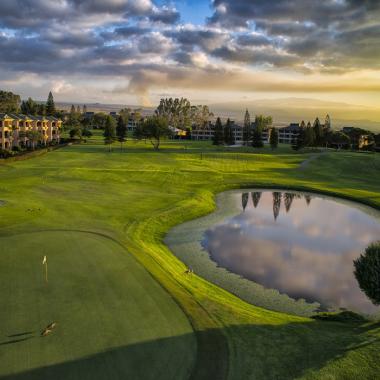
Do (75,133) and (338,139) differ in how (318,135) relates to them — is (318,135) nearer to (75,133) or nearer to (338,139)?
(338,139)

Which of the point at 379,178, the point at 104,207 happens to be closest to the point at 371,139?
the point at 379,178

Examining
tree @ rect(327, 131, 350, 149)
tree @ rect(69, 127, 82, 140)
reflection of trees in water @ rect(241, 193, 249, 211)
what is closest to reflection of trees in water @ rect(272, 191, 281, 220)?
reflection of trees in water @ rect(241, 193, 249, 211)

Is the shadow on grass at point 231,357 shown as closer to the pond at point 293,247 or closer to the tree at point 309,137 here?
the pond at point 293,247

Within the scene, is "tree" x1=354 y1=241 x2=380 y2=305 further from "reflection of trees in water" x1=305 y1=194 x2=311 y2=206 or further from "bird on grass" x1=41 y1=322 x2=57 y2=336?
"reflection of trees in water" x1=305 y1=194 x2=311 y2=206

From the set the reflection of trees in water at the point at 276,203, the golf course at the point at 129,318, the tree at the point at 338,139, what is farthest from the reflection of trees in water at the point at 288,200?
the tree at the point at 338,139

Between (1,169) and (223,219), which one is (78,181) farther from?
(223,219)

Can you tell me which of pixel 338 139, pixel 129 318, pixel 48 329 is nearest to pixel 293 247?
pixel 129 318
